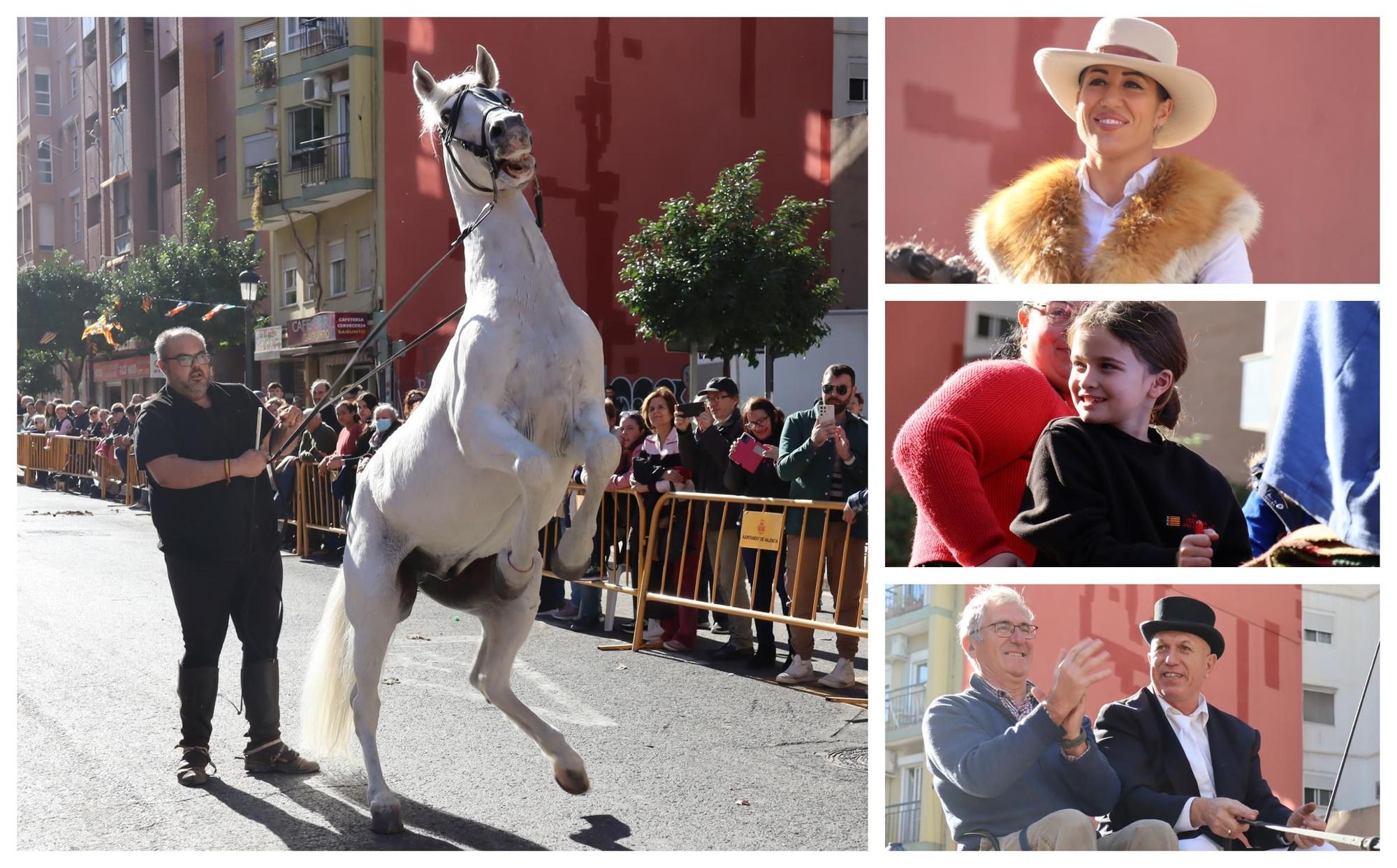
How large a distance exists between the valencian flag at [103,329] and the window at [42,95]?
3.22ft

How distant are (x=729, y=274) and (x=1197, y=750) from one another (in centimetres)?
1108

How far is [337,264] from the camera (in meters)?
10.2

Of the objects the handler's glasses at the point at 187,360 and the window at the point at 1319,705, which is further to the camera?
the handler's glasses at the point at 187,360

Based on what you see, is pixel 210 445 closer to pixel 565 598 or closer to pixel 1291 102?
pixel 1291 102

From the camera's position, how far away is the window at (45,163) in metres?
5.36

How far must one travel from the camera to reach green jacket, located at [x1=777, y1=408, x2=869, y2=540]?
651 centimetres

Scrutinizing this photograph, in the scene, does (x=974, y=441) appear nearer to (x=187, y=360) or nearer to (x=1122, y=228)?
(x=1122, y=228)

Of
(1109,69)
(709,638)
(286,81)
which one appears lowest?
(709,638)

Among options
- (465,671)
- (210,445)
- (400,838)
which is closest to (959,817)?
(400,838)

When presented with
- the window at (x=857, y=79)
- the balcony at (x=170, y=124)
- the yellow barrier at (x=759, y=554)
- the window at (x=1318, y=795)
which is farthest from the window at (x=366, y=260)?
the window at (x=1318, y=795)

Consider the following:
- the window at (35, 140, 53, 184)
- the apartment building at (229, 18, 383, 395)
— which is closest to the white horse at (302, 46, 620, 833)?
the window at (35, 140, 53, 184)

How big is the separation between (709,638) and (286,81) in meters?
4.76

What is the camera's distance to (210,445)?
4.60 meters

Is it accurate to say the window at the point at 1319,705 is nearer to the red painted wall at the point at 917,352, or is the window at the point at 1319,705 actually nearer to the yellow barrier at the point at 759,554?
the red painted wall at the point at 917,352
